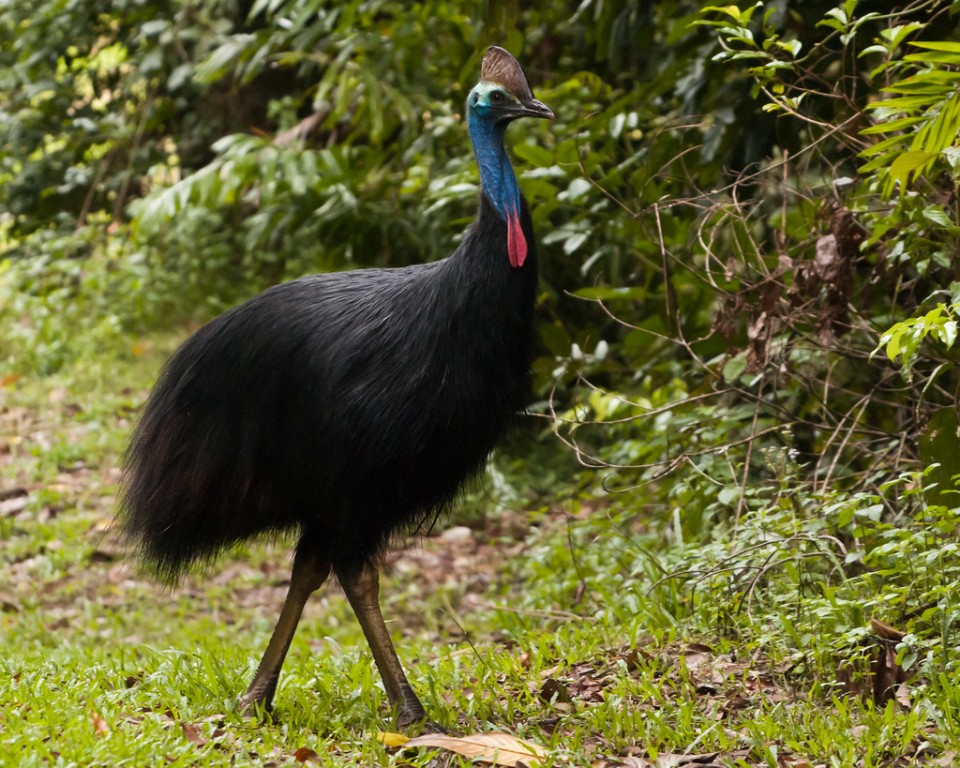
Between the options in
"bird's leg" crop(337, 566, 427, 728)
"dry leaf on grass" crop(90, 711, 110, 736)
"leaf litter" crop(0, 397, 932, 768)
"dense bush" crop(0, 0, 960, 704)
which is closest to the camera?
"dry leaf on grass" crop(90, 711, 110, 736)

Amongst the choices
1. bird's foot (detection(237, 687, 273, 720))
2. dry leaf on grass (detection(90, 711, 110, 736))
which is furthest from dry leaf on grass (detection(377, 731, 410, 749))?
dry leaf on grass (detection(90, 711, 110, 736))

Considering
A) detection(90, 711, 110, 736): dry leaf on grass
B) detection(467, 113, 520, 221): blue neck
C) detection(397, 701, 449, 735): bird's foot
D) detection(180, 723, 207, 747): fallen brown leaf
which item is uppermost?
detection(467, 113, 520, 221): blue neck

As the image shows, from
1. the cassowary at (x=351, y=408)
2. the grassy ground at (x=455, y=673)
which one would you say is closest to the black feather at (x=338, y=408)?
the cassowary at (x=351, y=408)

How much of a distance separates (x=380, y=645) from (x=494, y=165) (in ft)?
4.43

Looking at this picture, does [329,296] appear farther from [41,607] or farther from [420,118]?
[420,118]

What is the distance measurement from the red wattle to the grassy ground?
1014 mm

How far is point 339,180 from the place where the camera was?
22.0 ft

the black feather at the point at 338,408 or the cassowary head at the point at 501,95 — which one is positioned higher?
the cassowary head at the point at 501,95

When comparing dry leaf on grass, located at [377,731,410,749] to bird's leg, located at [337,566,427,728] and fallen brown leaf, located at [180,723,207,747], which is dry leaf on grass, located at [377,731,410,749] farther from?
fallen brown leaf, located at [180,723,207,747]

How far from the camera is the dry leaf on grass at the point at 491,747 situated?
330 centimetres

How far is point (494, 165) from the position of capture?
3541 mm

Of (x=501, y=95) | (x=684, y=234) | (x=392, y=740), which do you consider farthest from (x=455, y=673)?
(x=684, y=234)

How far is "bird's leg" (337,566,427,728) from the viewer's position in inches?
143

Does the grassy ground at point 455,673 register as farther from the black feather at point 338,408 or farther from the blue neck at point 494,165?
the blue neck at point 494,165
